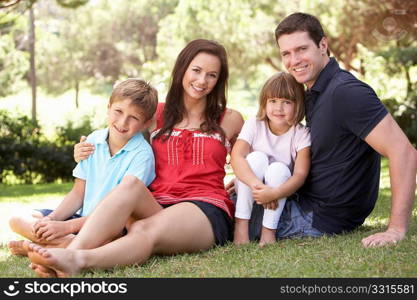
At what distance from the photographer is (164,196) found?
12.6 feet

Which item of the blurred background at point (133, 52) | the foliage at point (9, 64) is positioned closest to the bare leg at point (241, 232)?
the blurred background at point (133, 52)

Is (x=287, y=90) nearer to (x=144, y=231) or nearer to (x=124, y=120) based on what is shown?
(x=124, y=120)

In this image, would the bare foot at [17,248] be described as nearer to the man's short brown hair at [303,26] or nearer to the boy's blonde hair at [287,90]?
the boy's blonde hair at [287,90]

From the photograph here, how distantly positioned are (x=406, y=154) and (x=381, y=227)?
2.94 feet

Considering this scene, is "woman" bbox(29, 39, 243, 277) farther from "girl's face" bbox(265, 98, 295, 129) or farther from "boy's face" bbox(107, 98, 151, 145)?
"girl's face" bbox(265, 98, 295, 129)

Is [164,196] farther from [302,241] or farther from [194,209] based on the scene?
[302,241]

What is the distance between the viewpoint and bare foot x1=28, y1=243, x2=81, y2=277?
2947mm

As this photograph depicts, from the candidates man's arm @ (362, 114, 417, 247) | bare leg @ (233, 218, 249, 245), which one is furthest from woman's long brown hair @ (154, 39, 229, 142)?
man's arm @ (362, 114, 417, 247)

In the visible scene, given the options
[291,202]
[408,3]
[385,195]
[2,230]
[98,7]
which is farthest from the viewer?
[98,7]

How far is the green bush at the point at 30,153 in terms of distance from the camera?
1079 centimetres

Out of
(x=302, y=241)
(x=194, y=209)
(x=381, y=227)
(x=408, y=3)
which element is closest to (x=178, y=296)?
(x=194, y=209)

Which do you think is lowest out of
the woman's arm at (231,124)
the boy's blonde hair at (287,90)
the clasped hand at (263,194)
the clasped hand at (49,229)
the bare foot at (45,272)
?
the bare foot at (45,272)

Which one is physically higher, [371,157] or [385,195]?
[371,157]

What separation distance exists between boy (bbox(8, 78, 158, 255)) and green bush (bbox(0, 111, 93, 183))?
7079 millimetres
